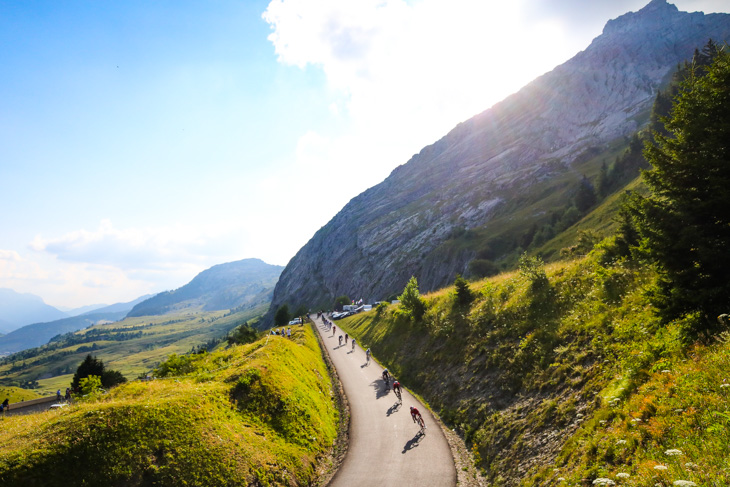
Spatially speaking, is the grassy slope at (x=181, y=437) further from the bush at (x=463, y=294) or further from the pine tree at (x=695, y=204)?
the pine tree at (x=695, y=204)

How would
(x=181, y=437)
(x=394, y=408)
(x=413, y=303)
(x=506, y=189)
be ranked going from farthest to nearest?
(x=506, y=189) → (x=413, y=303) → (x=394, y=408) → (x=181, y=437)

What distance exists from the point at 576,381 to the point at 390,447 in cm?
1083

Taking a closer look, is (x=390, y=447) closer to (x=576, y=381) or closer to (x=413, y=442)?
(x=413, y=442)

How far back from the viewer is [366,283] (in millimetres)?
153875

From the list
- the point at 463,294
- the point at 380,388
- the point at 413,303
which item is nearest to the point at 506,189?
the point at 413,303

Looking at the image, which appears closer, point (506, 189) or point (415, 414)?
point (415, 414)

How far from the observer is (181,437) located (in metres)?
13.4

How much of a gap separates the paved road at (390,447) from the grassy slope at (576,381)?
1.99 meters

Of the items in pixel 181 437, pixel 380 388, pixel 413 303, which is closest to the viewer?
pixel 181 437

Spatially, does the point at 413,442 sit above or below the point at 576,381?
below

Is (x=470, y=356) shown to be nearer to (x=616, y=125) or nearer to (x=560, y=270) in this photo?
(x=560, y=270)

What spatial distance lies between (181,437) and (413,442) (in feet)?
41.3

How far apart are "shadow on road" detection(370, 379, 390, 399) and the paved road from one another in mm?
87

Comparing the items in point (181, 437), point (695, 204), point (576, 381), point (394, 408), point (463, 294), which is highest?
point (695, 204)
